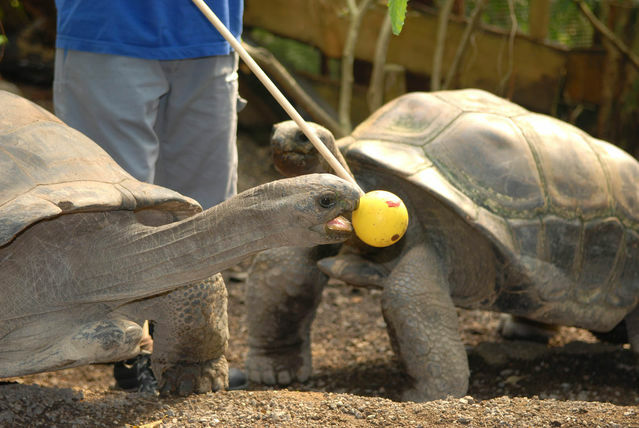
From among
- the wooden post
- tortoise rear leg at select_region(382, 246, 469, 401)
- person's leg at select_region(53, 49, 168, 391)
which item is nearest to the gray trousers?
person's leg at select_region(53, 49, 168, 391)

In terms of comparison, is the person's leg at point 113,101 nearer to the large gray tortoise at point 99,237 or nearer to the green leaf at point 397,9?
the large gray tortoise at point 99,237

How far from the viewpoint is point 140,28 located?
2.73m

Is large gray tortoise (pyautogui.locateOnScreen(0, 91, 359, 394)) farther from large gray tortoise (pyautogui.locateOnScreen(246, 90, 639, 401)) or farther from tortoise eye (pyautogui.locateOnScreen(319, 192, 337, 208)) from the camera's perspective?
large gray tortoise (pyautogui.locateOnScreen(246, 90, 639, 401))

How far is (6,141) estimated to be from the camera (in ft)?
7.22

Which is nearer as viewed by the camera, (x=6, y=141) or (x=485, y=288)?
(x=6, y=141)

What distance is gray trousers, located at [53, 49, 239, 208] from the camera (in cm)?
272

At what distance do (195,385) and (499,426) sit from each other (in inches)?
40.4

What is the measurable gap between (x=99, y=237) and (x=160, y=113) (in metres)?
1.02

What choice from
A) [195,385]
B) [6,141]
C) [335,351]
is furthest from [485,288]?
[6,141]

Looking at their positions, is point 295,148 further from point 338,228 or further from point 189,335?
point 338,228

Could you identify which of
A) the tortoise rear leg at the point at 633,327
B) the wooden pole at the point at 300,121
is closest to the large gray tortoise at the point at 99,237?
the wooden pole at the point at 300,121

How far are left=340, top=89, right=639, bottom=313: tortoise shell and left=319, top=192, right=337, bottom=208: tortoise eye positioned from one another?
1.21 m

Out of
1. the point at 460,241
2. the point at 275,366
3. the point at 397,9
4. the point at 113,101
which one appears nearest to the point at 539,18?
the point at 460,241

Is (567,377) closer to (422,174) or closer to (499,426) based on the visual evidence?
(422,174)
